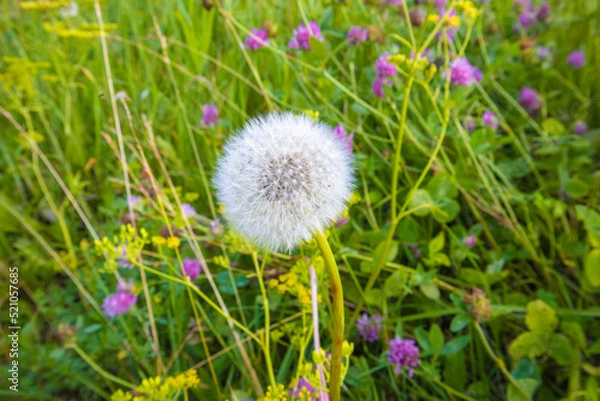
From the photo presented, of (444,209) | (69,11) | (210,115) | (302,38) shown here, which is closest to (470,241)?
(444,209)

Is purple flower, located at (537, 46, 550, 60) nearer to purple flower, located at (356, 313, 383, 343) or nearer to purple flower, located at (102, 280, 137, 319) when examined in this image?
purple flower, located at (356, 313, 383, 343)

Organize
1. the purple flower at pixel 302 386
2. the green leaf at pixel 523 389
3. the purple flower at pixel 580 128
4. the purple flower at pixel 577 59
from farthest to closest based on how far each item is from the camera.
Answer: the purple flower at pixel 577 59
the purple flower at pixel 580 128
the green leaf at pixel 523 389
the purple flower at pixel 302 386

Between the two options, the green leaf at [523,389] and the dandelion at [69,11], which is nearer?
the green leaf at [523,389]

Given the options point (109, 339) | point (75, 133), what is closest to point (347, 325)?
point (109, 339)

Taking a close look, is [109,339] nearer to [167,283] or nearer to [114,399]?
[167,283]

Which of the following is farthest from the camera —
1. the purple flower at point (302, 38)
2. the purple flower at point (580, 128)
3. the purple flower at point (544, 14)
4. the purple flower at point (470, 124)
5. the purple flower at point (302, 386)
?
the purple flower at point (544, 14)

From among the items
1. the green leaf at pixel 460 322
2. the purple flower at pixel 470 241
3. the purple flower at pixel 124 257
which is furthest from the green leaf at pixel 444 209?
the purple flower at pixel 124 257

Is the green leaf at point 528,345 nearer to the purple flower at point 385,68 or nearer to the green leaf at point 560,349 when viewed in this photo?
the green leaf at point 560,349
